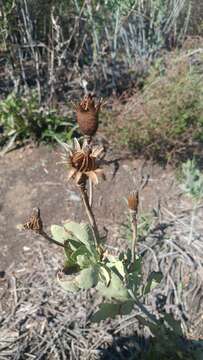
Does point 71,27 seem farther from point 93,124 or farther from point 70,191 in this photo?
point 93,124

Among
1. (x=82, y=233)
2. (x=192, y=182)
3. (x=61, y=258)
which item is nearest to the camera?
(x=82, y=233)

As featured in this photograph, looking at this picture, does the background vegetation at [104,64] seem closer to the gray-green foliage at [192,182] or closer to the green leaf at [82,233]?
the gray-green foliage at [192,182]

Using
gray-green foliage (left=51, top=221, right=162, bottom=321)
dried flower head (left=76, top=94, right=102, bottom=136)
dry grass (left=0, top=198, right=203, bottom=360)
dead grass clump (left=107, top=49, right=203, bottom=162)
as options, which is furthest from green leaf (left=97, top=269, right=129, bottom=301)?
dead grass clump (left=107, top=49, right=203, bottom=162)

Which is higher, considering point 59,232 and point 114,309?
point 59,232

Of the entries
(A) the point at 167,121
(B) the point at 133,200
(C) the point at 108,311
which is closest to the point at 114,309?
(C) the point at 108,311

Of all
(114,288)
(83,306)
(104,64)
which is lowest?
(83,306)

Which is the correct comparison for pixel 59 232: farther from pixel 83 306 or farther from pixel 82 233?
pixel 83 306

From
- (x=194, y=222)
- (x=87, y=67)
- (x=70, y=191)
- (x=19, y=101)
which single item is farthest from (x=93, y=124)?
(x=87, y=67)

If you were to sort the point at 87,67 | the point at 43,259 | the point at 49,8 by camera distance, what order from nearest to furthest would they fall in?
the point at 43,259
the point at 49,8
the point at 87,67
